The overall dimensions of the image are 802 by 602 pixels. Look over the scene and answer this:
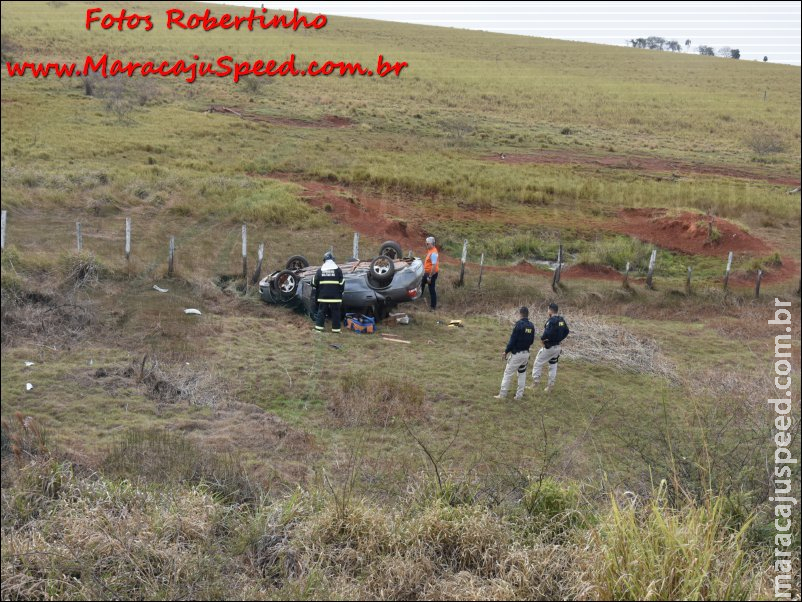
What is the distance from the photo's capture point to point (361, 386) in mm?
10719

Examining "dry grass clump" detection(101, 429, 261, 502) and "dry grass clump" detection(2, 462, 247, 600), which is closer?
"dry grass clump" detection(2, 462, 247, 600)

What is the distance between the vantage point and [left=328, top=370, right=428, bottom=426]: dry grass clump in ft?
32.0

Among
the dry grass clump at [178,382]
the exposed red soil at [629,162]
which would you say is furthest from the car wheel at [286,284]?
the exposed red soil at [629,162]

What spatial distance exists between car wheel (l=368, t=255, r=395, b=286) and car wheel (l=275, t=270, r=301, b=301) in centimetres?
173

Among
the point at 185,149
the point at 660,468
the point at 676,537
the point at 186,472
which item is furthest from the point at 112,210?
the point at 676,537

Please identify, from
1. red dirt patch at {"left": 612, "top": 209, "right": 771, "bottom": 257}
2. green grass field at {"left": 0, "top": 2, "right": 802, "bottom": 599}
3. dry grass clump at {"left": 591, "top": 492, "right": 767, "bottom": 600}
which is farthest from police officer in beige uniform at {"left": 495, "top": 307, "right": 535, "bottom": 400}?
red dirt patch at {"left": 612, "top": 209, "right": 771, "bottom": 257}

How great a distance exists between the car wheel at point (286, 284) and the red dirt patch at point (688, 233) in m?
13.9

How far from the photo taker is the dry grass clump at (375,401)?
9742 millimetres

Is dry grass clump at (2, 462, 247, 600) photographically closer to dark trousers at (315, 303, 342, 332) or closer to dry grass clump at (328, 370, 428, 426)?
dry grass clump at (328, 370, 428, 426)

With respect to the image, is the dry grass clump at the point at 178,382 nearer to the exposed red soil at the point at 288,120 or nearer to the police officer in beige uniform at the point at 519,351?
the police officer in beige uniform at the point at 519,351

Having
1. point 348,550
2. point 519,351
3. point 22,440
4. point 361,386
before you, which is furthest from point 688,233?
point 22,440

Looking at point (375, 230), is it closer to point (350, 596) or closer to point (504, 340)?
point (504, 340)

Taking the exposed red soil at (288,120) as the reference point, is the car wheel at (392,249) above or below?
below

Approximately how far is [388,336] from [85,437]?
6.31 meters
